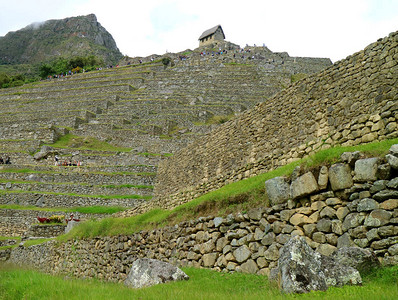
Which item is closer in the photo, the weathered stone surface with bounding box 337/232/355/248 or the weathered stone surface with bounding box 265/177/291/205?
the weathered stone surface with bounding box 337/232/355/248

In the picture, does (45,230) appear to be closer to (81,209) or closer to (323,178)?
(81,209)

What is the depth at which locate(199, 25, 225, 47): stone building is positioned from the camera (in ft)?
283

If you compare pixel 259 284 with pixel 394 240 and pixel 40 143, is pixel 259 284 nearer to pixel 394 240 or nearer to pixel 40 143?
pixel 394 240

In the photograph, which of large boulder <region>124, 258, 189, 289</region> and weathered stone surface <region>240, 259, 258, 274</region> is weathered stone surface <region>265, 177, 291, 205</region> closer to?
weathered stone surface <region>240, 259, 258, 274</region>

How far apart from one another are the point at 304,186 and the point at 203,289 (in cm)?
273

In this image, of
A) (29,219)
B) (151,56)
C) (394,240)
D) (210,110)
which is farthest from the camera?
(151,56)

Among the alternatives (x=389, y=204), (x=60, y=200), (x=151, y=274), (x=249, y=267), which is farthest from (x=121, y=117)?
(x=389, y=204)

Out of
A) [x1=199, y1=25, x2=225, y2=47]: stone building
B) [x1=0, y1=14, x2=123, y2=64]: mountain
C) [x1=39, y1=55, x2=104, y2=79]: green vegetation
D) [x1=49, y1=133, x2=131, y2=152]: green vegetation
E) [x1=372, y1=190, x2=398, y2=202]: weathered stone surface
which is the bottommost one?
[x1=372, y1=190, x2=398, y2=202]: weathered stone surface

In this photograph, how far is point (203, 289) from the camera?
676cm

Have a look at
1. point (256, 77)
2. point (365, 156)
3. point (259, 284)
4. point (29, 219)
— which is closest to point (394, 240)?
point (365, 156)

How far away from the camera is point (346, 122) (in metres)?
9.59

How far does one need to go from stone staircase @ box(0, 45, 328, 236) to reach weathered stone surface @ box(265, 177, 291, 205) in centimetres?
1716

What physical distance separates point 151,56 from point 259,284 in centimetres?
7558

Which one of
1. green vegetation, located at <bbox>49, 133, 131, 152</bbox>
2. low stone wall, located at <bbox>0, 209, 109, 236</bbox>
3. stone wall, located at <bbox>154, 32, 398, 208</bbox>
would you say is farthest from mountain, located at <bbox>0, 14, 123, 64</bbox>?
stone wall, located at <bbox>154, 32, 398, 208</bbox>
